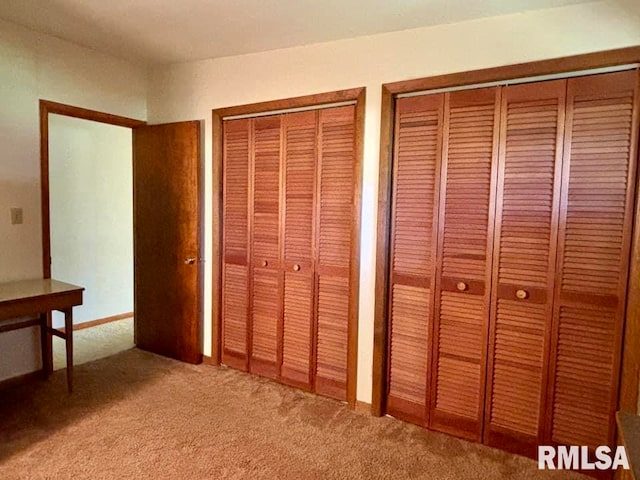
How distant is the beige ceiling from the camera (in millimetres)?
2145

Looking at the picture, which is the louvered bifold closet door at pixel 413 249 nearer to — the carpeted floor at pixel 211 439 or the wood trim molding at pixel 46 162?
the carpeted floor at pixel 211 439

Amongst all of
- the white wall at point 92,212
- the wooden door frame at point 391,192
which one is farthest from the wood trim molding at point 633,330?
the white wall at point 92,212

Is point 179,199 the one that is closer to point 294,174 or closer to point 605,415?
point 294,174

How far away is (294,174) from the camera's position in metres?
2.81

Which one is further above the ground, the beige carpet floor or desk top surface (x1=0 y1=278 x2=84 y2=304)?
desk top surface (x1=0 y1=278 x2=84 y2=304)

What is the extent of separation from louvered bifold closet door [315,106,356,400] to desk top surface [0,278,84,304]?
1.56m

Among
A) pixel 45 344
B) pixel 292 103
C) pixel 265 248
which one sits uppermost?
pixel 292 103

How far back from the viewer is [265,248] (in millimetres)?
2986

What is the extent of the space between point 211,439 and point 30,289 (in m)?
1.45

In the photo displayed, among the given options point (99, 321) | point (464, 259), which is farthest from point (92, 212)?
point (464, 259)

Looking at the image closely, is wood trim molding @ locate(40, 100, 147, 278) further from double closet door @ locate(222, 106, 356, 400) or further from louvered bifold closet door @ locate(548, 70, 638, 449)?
louvered bifold closet door @ locate(548, 70, 638, 449)

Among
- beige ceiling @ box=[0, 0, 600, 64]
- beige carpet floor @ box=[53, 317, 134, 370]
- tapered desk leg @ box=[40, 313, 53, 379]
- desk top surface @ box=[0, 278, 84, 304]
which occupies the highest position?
beige ceiling @ box=[0, 0, 600, 64]

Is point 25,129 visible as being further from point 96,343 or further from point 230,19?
point 96,343

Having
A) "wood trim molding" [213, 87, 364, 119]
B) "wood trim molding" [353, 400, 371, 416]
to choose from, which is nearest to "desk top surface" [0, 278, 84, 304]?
"wood trim molding" [213, 87, 364, 119]
